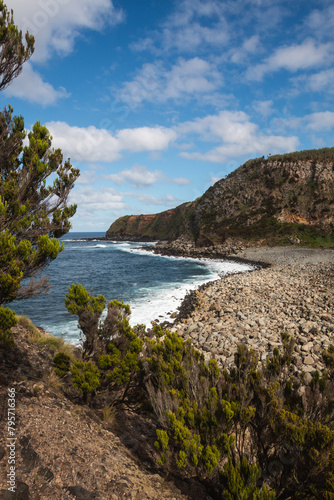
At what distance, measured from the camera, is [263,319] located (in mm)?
11609

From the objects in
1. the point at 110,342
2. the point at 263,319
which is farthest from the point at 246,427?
the point at 263,319

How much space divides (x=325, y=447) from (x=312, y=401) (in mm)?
1093

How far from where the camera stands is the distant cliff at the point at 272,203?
48656mm

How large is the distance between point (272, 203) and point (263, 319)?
1927 inches

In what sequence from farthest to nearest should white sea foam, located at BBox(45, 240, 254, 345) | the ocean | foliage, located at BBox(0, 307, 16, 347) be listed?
the ocean < white sea foam, located at BBox(45, 240, 254, 345) < foliage, located at BBox(0, 307, 16, 347)

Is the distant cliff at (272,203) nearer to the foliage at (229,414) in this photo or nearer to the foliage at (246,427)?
the foliage at (229,414)

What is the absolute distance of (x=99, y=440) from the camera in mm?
4484

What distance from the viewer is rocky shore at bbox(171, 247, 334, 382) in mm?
8609

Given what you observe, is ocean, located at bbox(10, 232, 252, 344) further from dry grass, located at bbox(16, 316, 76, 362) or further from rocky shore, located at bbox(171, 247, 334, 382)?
rocky shore, located at bbox(171, 247, 334, 382)

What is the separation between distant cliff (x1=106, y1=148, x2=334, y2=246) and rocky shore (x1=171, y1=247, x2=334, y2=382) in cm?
3310

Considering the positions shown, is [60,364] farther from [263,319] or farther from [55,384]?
[263,319]

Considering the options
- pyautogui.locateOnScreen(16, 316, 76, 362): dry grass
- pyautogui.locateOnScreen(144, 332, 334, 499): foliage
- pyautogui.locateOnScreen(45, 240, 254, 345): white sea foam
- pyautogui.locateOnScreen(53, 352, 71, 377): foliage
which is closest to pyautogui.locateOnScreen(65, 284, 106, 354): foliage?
pyautogui.locateOnScreen(53, 352, 71, 377): foliage

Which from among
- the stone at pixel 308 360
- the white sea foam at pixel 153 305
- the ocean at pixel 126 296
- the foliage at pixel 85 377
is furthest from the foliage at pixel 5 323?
the stone at pixel 308 360

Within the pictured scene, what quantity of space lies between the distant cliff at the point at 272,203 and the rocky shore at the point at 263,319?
3310cm
